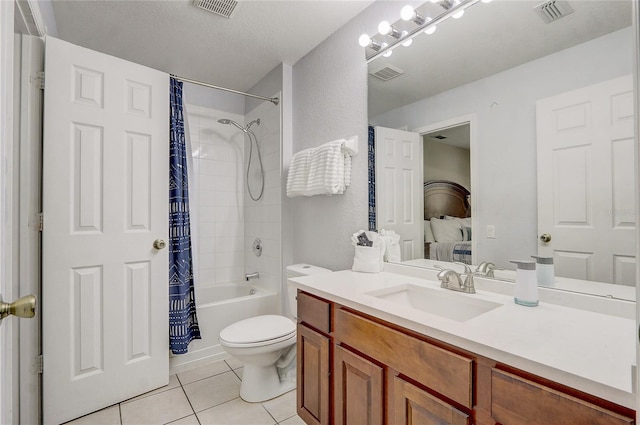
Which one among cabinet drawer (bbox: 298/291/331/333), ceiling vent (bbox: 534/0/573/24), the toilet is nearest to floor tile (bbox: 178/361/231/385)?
the toilet

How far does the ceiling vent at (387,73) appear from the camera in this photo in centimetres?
173

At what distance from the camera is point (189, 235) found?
7.10 ft

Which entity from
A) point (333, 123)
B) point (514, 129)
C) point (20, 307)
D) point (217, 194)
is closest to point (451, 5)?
point (514, 129)

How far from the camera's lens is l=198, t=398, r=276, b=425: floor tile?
1.64m

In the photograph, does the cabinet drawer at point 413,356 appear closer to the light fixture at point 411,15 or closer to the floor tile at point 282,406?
the floor tile at point 282,406

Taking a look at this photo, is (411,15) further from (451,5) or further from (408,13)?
(451,5)

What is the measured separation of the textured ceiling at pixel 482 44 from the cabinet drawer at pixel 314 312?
1.14 m

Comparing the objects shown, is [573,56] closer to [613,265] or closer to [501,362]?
[613,265]

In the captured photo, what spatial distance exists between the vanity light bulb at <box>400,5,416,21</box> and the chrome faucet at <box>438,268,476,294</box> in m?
1.27

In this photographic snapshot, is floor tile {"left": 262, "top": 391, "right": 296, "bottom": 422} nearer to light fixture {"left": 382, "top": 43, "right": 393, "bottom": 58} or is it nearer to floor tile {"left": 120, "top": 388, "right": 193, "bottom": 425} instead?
floor tile {"left": 120, "top": 388, "right": 193, "bottom": 425}

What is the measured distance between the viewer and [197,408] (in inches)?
69.4

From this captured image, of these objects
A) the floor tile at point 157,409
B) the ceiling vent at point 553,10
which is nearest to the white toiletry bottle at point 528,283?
the ceiling vent at point 553,10

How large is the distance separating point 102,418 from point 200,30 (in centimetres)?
245

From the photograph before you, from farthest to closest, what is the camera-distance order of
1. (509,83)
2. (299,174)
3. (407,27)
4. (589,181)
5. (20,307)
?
(299,174) < (407,27) < (509,83) < (589,181) < (20,307)
